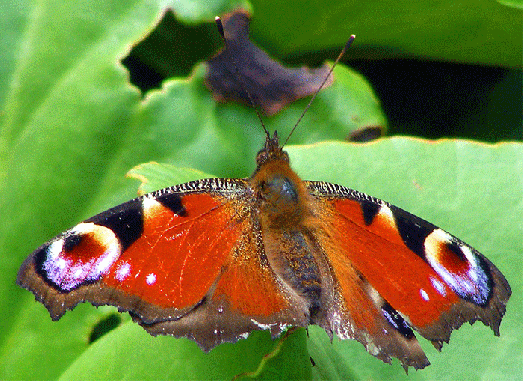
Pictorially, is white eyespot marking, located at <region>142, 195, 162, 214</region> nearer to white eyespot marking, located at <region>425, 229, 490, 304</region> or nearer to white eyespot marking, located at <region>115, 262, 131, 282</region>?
white eyespot marking, located at <region>115, 262, 131, 282</region>

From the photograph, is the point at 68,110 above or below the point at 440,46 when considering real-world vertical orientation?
below

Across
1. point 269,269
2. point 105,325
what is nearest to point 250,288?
point 269,269

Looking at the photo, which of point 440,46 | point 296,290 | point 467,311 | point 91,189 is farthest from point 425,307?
point 440,46

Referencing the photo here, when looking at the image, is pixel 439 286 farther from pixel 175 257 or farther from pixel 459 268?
pixel 175 257

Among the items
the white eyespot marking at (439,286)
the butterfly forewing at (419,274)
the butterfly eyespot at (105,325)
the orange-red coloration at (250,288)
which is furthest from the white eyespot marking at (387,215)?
the butterfly eyespot at (105,325)

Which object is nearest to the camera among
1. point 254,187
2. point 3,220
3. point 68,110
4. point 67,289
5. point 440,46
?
point 67,289

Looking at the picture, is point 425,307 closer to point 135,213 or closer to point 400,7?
point 135,213

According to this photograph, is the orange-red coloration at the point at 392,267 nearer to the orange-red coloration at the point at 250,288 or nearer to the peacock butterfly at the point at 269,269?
the peacock butterfly at the point at 269,269
